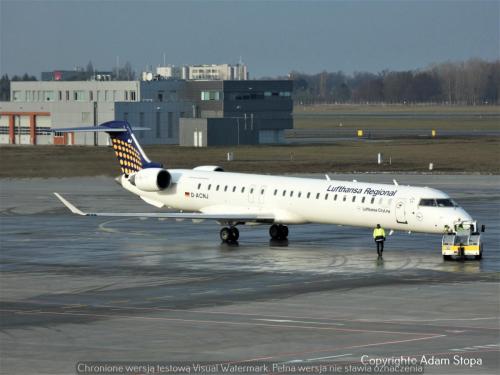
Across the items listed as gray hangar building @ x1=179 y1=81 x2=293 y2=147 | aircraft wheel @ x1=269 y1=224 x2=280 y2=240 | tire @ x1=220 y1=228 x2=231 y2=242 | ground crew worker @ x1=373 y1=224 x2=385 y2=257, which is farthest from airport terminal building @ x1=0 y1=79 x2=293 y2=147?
ground crew worker @ x1=373 y1=224 x2=385 y2=257

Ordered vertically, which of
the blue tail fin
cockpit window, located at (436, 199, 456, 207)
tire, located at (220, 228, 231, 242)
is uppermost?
the blue tail fin

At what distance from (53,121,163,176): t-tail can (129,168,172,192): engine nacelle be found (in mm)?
1560

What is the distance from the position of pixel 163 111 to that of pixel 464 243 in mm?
81270

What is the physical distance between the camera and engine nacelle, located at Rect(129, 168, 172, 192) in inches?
1817

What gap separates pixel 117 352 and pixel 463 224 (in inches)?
728

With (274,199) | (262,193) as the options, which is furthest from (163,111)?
(274,199)

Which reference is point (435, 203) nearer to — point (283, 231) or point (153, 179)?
point (283, 231)

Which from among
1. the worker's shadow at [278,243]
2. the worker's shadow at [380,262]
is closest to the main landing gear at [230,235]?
the worker's shadow at [278,243]

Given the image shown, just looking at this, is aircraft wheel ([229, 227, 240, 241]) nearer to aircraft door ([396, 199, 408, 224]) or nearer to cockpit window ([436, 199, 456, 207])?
aircraft door ([396, 199, 408, 224])

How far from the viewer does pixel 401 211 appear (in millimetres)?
39844

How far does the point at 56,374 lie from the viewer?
2072 centimetres

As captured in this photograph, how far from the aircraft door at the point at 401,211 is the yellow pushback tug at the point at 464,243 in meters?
1.93

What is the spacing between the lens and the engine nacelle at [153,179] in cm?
4616

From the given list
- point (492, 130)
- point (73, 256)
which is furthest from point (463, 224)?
point (492, 130)
